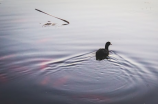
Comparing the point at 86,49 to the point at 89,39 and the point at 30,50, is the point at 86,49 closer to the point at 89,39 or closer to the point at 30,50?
the point at 89,39

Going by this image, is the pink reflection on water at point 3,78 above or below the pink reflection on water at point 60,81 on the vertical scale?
above

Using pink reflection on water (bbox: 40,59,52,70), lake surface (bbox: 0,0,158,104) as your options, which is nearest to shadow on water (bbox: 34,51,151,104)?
lake surface (bbox: 0,0,158,104)

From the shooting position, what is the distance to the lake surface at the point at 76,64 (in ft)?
23.6

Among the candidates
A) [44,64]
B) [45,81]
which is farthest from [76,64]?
[45,81]

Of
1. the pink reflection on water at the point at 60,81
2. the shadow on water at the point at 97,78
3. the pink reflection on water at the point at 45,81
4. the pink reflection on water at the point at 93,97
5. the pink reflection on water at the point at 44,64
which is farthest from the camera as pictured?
the pink reflection on water at the point at 44,64

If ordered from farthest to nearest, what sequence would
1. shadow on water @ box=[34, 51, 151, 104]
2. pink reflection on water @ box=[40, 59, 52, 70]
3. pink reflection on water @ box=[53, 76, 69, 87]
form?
1. pink reflection on water @ box=[40, 59, 52, 70]
2. pink reflection on water @ box=[53, 76, 69, 87]
3. shadow on water @ box=[34, 51, 151, 104]

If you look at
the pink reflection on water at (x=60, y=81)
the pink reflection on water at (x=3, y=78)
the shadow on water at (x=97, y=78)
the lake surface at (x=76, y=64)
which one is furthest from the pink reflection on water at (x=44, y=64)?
the pink reflection on water at (x=3, y=78)

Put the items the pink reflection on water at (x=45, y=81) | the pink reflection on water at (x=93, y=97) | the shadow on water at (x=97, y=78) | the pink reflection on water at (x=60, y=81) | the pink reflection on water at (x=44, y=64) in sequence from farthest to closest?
the pink reflection on water at (x=44, y=64), the pink reflection on water at (x=45, y=81), the pink reflection on water at (x=60, y=81), the shadow on water at (x=97, y=78), the pink reflection on water at (x=93, y=97)

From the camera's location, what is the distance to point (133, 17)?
22.7 meters

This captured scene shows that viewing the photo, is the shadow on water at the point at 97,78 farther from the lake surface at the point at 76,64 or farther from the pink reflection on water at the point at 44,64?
the pink reflection on water at the point at 44,64

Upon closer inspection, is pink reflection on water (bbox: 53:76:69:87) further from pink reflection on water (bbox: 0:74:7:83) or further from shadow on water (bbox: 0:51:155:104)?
pink reflection on water (bbox: 0:74:7:83)

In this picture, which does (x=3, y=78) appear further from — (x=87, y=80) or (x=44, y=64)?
(x=87, y=80)

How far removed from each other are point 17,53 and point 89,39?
230 inches

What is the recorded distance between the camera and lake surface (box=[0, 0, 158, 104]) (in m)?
7.20
